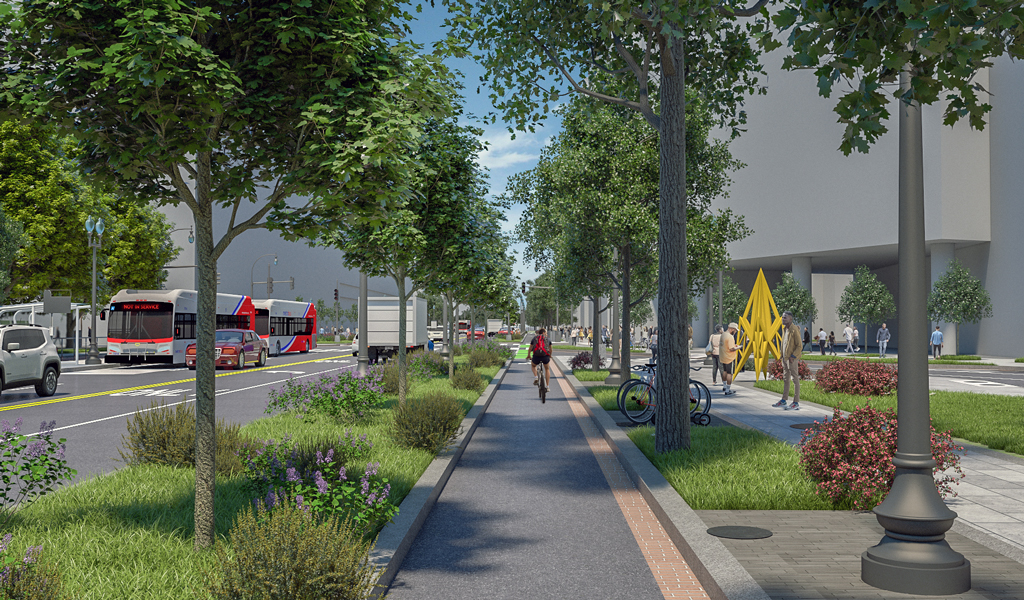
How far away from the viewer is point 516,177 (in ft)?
85.9

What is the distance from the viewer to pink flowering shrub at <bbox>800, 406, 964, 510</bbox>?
7273mm

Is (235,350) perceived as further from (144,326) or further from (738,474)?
(738,474)

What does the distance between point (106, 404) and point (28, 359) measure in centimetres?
355

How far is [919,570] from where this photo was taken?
4.91 meters

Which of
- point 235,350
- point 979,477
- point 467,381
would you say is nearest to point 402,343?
point 467,381

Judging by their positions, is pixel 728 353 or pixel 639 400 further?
pixel 728 353

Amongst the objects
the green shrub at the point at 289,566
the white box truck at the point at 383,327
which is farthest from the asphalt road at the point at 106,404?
the white box truck at the point at 383,327

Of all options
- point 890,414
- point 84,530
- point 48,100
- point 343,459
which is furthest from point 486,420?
point 48,100

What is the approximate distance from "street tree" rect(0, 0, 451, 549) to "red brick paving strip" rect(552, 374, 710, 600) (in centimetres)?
343

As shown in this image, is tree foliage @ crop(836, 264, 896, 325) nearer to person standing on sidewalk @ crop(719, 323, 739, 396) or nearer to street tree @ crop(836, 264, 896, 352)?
street tree @ crop(836, 264, 896, 352)

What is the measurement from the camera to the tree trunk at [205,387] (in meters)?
5.52

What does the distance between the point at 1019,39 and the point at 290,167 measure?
511cm

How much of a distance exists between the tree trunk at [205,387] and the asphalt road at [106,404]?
399 centimetres

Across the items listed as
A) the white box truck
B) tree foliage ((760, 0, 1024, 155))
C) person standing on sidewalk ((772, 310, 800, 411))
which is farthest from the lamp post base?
the white box truck
